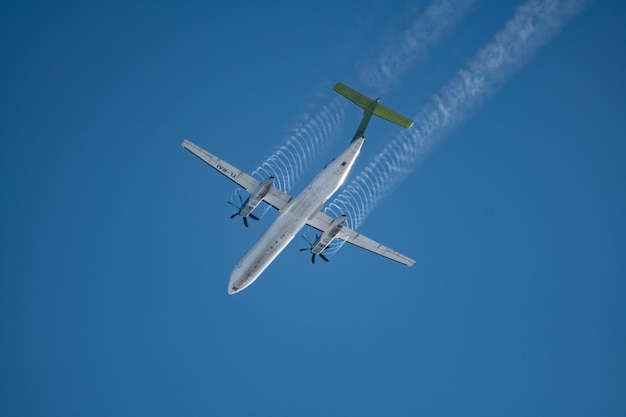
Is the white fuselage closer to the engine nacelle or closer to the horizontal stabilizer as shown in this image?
the engine nacelle

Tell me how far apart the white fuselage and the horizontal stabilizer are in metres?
1.88

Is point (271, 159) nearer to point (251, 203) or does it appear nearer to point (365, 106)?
point (251, 203)

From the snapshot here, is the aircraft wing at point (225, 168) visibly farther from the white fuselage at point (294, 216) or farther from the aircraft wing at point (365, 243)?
the aircraft wing at point (365, 243)

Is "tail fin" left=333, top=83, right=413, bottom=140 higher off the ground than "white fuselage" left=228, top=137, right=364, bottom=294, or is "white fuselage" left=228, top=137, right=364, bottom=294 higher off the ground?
"tail fin" left=333, top=83, right=413, bottom=140

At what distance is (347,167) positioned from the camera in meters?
28.5

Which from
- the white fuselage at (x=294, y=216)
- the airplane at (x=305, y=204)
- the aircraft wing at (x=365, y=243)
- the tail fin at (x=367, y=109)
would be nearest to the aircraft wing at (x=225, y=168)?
the airplane at (x=305, y=204)

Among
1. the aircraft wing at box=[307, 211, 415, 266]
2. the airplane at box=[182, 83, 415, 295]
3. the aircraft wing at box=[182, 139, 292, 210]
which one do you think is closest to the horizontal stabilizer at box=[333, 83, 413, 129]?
the airplane at box=[182, 83, 415, 295]

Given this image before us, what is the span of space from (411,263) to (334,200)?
27.0ft

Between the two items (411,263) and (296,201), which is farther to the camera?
(411,263)

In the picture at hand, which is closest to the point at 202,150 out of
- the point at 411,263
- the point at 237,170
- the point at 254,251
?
the point at 237,170

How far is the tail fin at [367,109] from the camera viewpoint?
2902 cm

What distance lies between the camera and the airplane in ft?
94.6

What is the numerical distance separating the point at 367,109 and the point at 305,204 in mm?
5964

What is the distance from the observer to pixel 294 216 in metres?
30.9
